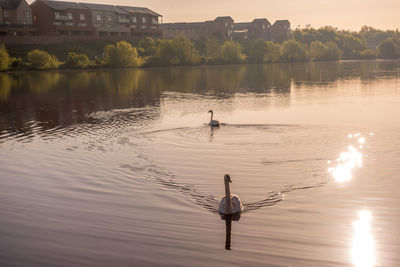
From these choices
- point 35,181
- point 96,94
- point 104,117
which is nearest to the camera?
point 35,181

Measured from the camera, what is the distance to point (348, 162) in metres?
24.3

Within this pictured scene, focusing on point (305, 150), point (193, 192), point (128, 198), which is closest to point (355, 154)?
point (305, 150)

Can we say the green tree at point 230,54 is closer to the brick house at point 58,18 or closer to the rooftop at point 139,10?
the rooftop at point 139,10

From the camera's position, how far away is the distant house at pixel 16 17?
12988 centimetres

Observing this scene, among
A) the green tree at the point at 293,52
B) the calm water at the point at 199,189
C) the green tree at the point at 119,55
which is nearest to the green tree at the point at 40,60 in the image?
the green tree at the point at 119,55

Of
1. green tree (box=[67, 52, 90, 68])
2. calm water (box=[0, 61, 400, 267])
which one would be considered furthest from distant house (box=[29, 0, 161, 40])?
calm water (box=[0, 61, 400, 267])

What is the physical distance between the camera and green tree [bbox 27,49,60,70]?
377ft

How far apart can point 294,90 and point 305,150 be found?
1599 inches

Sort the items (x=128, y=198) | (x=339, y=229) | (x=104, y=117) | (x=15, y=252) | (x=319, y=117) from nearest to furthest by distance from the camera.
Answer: (x=15, y=252)
(x=339, y=229)
(x=128, y=198)
(x=319, y=117)
(x=104, y=117)

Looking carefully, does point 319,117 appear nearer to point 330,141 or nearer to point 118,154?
point 330,141

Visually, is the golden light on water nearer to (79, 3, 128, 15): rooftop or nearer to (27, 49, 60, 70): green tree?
(27, 49, 60, 70): green tree

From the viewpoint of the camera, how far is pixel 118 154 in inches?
1075

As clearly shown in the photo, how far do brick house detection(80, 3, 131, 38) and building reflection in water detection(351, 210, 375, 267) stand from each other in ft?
463

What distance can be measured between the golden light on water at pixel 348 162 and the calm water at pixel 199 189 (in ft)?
0.20
